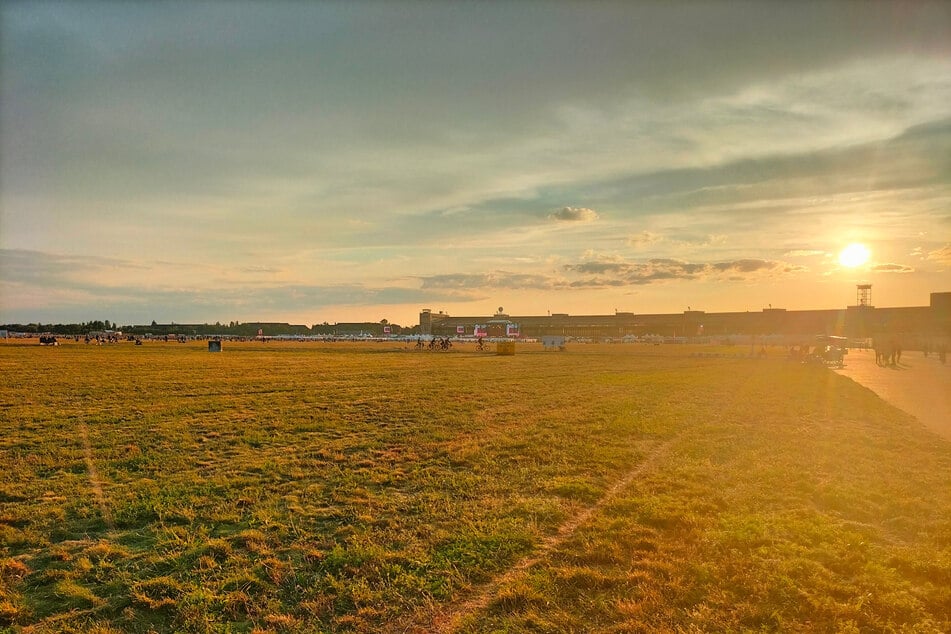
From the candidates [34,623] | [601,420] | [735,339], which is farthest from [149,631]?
[735,339]

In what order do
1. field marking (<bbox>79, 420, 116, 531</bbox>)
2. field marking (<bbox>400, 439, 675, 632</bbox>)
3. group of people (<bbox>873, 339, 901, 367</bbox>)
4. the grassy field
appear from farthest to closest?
group of people (<bbox>873, 339, 901, 367</bbox>) → field marking (<bbox>79, 420, 116, 531</bbox>) → the grassy field → field marking (<bbox>400, 439, 675, 632</bbox>)

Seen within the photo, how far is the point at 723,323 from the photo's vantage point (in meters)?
134

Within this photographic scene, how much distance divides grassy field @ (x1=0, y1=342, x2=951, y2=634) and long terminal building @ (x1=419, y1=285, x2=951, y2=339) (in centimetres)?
9207

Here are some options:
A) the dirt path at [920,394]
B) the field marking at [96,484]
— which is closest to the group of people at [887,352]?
the dirt path at [920,394]

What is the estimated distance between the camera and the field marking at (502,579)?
4993mm

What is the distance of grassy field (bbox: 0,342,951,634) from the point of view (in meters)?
5.22

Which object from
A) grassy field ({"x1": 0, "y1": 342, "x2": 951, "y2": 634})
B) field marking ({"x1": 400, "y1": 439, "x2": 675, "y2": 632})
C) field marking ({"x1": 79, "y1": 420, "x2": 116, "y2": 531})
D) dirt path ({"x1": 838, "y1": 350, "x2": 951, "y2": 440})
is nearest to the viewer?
field marking ({"x1": 400, "y1": 439, "x2": 675, "y2": 632})

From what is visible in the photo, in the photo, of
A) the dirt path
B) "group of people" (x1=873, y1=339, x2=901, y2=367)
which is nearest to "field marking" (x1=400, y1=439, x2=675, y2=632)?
the dirt path

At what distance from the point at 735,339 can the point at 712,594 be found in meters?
122

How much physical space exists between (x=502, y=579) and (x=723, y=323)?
141944 millimetres

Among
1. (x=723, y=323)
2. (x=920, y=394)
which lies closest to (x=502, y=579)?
(x=920, y=394)

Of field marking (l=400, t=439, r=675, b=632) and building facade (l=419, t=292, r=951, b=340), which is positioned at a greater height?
building facade (l=419, t=292, r=951, b=340)

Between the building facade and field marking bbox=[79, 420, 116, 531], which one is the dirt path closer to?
field marking bbox=[79, 420, 116, 531]

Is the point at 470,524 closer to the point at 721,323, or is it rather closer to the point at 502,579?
the point at 502,579
